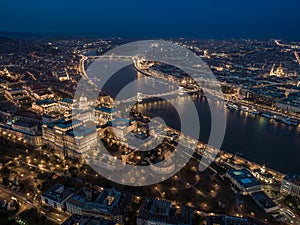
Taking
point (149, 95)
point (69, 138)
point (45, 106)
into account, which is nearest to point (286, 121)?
point (149, 95)

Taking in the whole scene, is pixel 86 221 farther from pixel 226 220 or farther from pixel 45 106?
pixel 45 106

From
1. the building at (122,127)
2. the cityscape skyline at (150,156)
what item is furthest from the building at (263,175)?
the building at (122,127)

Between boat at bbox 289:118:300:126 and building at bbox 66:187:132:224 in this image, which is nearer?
building at bbox 66:187:132:224

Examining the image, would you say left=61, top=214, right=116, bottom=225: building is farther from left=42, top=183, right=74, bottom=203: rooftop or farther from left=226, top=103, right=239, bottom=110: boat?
left=226, top=103, right=239, bottom=110: boat

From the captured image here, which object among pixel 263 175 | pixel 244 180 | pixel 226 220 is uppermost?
pixel 226 220

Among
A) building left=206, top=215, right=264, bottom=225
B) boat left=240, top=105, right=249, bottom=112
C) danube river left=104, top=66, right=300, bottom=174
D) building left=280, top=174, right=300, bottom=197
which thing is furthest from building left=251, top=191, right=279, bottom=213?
boat left=240, top=105, right=249, bottom=112

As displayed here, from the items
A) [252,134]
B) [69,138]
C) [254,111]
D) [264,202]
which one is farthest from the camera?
[254,111]
